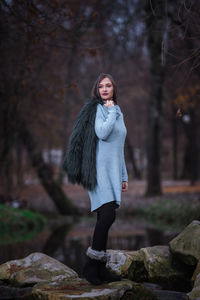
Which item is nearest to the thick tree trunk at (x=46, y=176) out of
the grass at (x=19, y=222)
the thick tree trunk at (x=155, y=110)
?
the grass at (x=19, y=222)

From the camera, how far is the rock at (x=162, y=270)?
5090mm

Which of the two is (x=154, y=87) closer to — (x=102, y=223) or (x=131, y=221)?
(x=131, y=221)

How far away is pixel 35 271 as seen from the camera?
495 centimetres

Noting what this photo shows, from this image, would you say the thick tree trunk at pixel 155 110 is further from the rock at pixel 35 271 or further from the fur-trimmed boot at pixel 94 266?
the fur-trimmed boot at pixel 94 266

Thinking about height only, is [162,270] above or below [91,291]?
below

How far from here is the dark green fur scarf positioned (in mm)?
4293

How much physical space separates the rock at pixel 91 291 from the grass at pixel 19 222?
19.0ft

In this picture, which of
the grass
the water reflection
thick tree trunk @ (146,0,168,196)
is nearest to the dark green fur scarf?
the water reflection

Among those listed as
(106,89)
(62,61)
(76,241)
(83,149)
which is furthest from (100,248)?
(62,61)

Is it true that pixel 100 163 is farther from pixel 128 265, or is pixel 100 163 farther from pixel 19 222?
pixel 19 222

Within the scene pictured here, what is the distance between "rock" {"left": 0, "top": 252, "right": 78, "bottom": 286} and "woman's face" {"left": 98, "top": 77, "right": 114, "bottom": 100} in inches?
81.8

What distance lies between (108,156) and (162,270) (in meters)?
1.83

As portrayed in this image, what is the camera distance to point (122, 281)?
164 inches

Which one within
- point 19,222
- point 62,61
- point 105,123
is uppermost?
point 62,61
